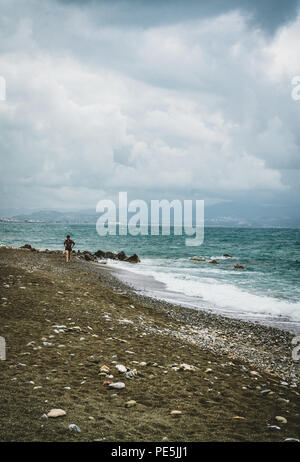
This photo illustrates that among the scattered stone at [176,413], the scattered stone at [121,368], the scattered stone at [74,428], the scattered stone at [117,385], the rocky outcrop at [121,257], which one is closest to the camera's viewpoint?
the scattered stone at [74,428]

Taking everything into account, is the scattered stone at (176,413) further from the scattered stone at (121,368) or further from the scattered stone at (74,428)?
the scattered stone at (121,368)

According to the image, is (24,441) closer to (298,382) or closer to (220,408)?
(220,408)

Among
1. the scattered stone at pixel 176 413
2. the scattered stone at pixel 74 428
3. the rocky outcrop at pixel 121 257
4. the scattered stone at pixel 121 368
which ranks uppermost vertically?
the scattered stone at pixel 74 428

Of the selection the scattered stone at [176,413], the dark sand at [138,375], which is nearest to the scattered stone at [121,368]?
the dark sand at [138,375]

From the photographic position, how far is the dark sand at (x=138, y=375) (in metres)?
5.27

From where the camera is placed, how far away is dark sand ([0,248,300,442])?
527 centimetres

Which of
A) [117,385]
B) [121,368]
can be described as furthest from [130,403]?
[121,368]

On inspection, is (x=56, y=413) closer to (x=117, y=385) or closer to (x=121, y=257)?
(x=117, y=385)

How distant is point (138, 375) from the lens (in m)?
7.54

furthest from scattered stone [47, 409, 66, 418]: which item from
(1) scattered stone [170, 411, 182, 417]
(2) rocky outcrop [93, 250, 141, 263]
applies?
(2) rocky outcrop [93, 250, 141, 263]

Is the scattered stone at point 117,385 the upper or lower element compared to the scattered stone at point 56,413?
lower

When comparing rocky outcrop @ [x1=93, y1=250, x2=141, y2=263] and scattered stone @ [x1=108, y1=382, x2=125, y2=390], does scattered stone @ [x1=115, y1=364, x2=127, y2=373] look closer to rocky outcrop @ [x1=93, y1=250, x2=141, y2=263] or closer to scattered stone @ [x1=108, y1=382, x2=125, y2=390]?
scattered stone @ [x1=108, y1=382, x2=125, y2=390]

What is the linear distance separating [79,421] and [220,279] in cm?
2607

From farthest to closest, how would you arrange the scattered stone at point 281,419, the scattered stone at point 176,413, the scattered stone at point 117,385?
the scattered stone at point 117,385 < the scattered stone at point 281,419 < the scattered stone at point 176,413
